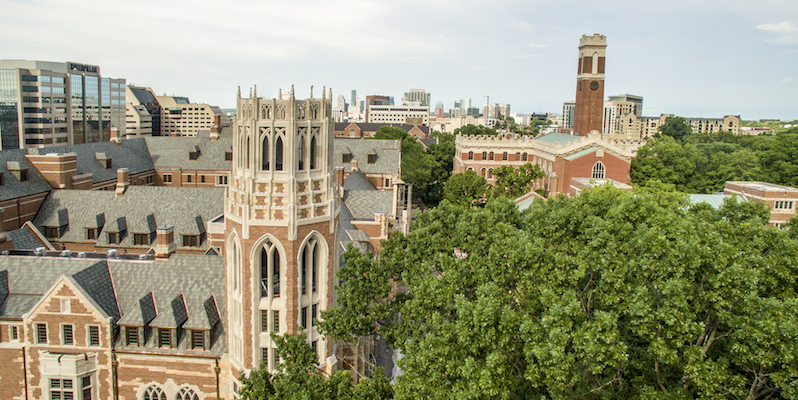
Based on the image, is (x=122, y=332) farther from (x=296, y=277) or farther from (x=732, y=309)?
(x=732, y=309)

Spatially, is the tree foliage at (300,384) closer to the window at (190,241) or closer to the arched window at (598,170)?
the window at (190,241)

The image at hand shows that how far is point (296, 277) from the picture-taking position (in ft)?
77.6

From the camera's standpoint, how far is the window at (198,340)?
26.4 meters

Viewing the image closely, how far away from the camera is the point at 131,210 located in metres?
47.0

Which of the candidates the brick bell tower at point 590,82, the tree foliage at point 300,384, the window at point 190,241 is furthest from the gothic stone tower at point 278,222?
the brick bell tower at point 590,82

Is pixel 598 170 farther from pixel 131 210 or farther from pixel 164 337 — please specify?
pixel 164 337

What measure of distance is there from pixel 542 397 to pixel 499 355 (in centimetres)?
190

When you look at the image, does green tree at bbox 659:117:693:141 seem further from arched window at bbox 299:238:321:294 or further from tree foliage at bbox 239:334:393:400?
tree foliage at bbox 239:334:393:400

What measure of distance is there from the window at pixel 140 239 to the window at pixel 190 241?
11.0ft

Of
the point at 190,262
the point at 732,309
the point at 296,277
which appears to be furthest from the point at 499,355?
the point at 190,262

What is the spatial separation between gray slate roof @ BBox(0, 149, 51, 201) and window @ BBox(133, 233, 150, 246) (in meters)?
10.4

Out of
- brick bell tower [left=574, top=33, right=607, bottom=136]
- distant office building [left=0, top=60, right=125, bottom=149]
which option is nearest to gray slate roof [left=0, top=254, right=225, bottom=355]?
brick bell tower [left=574, top=33, right=607, bottom=136]

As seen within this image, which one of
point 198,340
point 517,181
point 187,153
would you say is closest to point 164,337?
point 198,340

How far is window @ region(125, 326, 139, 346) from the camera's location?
26.6 m
